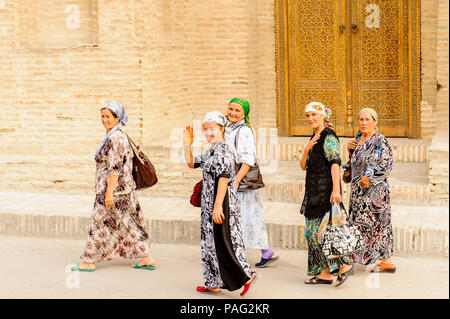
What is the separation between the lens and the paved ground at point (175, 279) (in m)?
6.91

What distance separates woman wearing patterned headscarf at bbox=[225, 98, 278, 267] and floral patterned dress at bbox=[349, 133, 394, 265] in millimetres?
759

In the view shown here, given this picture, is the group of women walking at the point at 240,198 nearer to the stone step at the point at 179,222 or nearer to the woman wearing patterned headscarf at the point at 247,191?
the woman wearing patterned headscarf at the point at 247,191

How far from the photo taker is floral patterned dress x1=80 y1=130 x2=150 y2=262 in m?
7.60

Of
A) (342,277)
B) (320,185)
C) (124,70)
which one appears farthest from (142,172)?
(124,70)

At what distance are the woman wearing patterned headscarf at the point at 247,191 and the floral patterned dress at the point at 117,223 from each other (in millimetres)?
860

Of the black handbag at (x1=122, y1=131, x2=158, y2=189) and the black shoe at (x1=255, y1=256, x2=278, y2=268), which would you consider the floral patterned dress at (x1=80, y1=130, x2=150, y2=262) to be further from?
the black shoe at (x1=255, y1=256, x2=278, y2=268)

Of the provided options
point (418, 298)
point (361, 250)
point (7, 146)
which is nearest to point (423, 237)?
point (361, 250)

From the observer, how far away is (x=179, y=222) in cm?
877

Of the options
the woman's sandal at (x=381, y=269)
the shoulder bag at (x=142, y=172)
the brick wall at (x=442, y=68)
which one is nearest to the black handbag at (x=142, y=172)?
the shoulder bag at (x=142, y=172)

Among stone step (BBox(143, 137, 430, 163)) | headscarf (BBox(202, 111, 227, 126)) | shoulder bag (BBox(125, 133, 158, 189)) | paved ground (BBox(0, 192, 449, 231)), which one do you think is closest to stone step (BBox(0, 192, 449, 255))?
paved ground (BBox(0, 192, 449, 231))

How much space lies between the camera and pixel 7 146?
36.9ft

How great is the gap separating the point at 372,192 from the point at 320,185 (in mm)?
538

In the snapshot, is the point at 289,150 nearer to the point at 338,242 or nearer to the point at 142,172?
the point at 142,172

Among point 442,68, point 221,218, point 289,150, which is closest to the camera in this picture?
point 221,218
